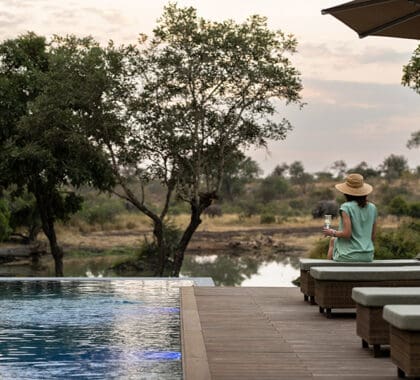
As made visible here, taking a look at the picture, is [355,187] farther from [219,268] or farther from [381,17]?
[219,268]

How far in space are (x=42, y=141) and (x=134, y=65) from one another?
260cm

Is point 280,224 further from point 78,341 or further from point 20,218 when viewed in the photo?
point 78,341

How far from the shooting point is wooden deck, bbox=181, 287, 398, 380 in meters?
5.55

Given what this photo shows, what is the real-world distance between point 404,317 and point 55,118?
50.0ft

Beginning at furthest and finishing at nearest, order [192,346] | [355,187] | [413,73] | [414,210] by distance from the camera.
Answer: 1. [414,210]
2. [413,73]
3. [355,187]
4. [192,346]

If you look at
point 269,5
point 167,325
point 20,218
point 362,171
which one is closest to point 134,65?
point 269,5

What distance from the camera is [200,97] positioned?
65.1ft

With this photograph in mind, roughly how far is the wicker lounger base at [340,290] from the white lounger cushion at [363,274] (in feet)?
0.13

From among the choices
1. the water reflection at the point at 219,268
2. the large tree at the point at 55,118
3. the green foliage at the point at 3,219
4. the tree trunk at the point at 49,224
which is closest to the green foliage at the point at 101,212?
the water reflection at the point at 219,268

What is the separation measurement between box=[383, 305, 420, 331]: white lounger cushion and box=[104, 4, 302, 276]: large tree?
46.8 feet

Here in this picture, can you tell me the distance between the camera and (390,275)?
798 centimetres

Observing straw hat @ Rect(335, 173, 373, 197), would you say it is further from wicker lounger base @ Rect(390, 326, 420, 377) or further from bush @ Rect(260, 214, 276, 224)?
bush @ Rect(260, 214, 276, 224)

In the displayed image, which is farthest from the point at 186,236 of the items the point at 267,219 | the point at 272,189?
the point at 272,189

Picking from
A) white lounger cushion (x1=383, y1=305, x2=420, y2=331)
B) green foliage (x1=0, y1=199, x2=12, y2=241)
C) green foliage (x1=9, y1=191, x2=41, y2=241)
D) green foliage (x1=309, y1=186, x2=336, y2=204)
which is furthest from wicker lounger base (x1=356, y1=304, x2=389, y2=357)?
green foliage (x1=309, y1=186, x2=336, y2=204)
